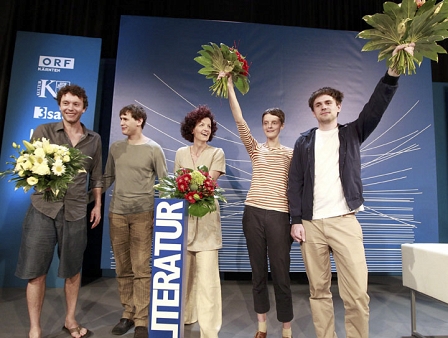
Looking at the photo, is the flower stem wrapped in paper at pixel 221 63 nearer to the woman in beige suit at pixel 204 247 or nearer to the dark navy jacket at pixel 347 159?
the woman in beige suit at pixel 204 247

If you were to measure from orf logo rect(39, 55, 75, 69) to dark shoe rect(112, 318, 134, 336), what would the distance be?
2.90 meters

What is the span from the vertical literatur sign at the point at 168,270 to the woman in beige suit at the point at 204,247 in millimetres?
605

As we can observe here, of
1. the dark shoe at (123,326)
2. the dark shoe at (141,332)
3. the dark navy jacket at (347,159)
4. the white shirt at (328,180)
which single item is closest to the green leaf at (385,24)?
the dark navy jacket at (347,159)

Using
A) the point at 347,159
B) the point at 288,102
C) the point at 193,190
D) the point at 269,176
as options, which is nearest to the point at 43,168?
the point at 193,190

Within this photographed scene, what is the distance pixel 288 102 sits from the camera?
3.82m

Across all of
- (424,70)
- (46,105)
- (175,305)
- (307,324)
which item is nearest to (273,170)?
(175,305)

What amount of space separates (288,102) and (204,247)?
241cm

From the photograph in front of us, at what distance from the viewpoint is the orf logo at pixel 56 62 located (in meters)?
3.56

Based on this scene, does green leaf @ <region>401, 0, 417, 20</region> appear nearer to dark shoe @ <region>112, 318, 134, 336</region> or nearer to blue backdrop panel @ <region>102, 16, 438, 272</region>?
blue backdrop panel @ <region>102, 16, 438, 272</region>

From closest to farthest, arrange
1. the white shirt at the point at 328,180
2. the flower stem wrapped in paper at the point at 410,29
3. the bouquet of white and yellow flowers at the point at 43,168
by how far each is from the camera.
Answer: the flower stem wrapped in paper at the point at 410,29 → the bouquet of white and yellow flowers at the point at 43,168 → the white shirt at the point at 328,180

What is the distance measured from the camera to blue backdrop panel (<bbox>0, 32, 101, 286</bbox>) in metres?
3.33

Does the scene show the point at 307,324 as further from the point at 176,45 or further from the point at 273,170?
the point at 176,45

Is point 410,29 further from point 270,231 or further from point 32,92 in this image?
point 32,92

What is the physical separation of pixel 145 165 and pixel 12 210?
6.64 feet
